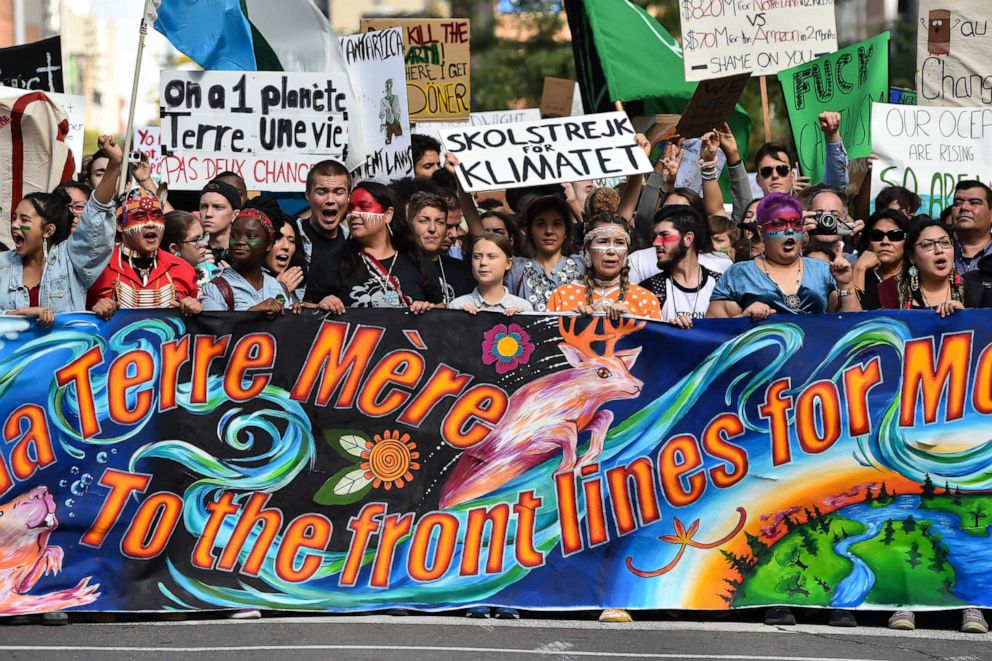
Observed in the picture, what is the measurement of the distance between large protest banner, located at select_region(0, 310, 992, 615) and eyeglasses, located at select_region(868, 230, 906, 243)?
112 centimetres

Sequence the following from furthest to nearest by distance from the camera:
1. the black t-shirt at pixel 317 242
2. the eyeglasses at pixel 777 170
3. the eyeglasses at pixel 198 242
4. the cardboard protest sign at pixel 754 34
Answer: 1. the cardboard protest sign at pixel 754 34
2. the eyeglasses at pixel 777 170
3. the eyeglasses at pixel 198 242
4. the black t-shirt at pixel 317 242

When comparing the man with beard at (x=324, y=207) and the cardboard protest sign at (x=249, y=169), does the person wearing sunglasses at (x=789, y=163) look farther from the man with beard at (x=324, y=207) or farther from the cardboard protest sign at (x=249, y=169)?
the cardboard protest sign at (x=249, y=169)

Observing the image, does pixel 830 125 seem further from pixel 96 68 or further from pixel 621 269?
pixel 96 68

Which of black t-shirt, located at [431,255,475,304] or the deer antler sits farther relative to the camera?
black t-shirt, located at [431,255,475,304]

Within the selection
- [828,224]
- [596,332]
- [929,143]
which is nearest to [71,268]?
[596,332]

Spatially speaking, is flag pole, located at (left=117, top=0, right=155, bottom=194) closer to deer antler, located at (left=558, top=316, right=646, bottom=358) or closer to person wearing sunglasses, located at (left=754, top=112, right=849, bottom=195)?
deer antler, located at (left=558, top=316, right=646, bottom=358)

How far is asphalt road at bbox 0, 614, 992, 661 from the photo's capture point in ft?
22.9

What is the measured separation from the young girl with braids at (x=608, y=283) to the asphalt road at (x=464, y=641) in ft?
5.26

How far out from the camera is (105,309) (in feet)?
25.7

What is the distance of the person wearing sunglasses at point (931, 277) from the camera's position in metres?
8.32

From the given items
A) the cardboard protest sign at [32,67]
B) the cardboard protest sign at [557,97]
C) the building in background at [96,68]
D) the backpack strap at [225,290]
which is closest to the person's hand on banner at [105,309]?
the backpack strap at [225,290]

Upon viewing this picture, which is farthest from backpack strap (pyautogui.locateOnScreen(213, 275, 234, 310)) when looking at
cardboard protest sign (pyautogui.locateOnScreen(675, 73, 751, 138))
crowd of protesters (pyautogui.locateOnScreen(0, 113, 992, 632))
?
cardboard protest sign (pyautogui.locateOnScreen(675, 73, 751, 138))

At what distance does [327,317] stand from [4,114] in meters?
3.59

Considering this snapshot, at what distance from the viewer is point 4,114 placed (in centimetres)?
1047
